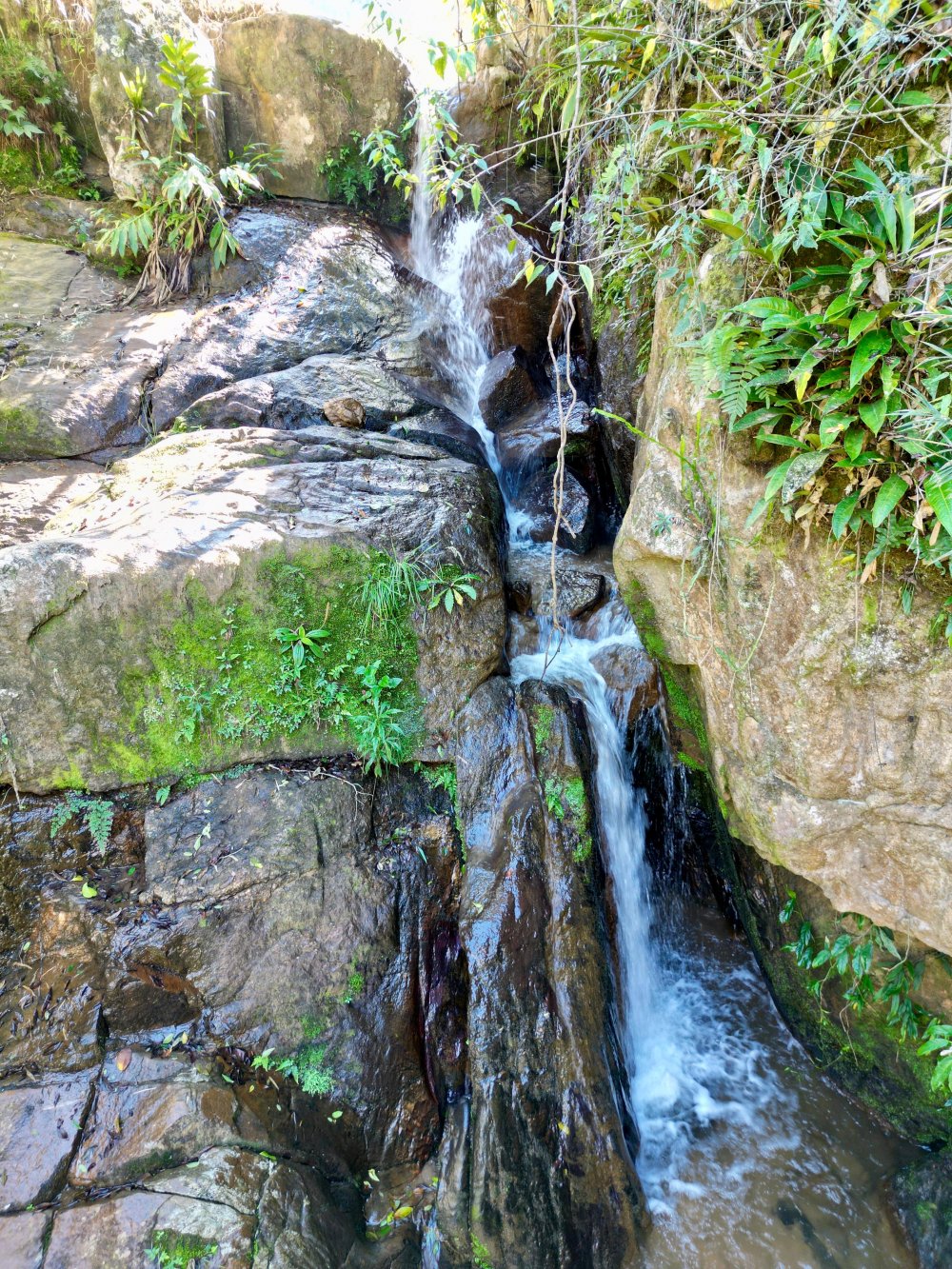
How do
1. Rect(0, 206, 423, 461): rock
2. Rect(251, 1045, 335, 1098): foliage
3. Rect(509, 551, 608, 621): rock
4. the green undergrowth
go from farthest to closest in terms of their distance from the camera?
Rect(0, 206, 423, 461): rock, Rect(509, 551, 608, 621): rock, the green undergrowth, Rect(251, 1045, 335, 1098): foliage

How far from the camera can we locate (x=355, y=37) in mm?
9883

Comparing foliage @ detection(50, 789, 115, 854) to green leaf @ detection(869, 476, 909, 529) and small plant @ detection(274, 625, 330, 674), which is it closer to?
small plant @ detection(274, 625, 330, 674)

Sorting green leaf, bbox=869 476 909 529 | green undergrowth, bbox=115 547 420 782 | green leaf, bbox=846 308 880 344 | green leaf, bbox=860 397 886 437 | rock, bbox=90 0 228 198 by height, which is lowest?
green undergrowth, bbox=115 547 420 782

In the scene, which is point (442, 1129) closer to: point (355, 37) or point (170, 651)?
point (170, 651)

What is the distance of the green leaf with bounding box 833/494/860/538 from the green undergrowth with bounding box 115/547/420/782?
2870 mm

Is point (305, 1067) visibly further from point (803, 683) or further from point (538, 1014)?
point (803, 683)

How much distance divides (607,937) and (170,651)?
135 inches

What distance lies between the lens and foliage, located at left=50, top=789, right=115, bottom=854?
13.5 ft

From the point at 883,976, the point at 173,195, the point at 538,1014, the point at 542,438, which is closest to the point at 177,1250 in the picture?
the point at 538,1014

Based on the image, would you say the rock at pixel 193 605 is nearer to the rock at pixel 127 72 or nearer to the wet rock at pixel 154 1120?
the wet rock at pixel 154 1120

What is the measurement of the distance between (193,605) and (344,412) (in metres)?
3.06

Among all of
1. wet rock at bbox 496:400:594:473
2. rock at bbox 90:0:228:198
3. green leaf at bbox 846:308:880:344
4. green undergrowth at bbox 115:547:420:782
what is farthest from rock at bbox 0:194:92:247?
green leaf at bbox 846:308:880:344

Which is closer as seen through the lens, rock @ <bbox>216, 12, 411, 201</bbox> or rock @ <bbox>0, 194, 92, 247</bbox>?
rock @ <bbox>0, 194, 92, 247</bbox>

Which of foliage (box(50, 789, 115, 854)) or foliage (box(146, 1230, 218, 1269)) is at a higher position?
foliage (box(50, 789, 115, 854))
